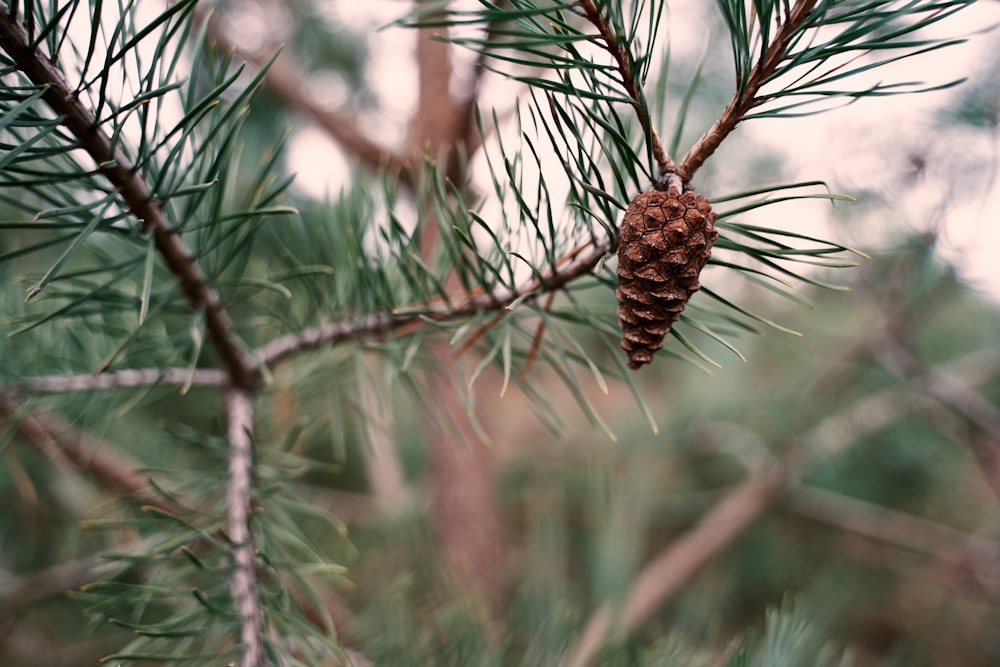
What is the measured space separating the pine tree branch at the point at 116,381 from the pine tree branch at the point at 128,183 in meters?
0.02

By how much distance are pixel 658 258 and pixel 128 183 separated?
0.49 feet

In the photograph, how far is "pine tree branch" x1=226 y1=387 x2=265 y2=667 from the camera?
0.64ft

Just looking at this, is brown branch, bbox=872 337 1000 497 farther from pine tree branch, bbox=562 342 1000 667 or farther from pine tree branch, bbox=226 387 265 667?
pine tree branch, bbox=226 387 265 667

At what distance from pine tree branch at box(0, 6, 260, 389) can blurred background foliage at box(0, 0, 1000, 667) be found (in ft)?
0.08

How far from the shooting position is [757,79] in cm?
16

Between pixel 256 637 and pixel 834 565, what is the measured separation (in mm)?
726

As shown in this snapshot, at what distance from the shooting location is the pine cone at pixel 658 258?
17 centimetres

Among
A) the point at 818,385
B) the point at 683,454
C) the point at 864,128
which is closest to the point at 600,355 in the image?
the point at 683,454

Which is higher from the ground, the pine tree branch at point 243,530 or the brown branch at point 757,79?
the brown branch at point 757,79

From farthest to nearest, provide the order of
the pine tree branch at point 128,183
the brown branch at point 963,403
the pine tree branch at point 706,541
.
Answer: the pine tree branch at point 706,541 < the brown branch at point 963,403 < the pine tree branch at point 128,183

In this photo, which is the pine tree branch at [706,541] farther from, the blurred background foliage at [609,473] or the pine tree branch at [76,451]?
the pine tree branch at [76,451]

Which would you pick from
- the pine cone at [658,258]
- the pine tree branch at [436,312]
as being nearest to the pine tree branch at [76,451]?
the pine tree branch at [436,312]

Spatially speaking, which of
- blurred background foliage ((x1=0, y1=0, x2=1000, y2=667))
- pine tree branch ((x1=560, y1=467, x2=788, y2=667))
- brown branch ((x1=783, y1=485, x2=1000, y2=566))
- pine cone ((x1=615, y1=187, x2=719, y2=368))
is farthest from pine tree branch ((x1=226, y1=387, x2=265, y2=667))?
brown branch ((x1=783, y1=485, x2=1000, y2=566))

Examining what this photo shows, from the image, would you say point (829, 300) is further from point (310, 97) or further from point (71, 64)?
point (71, 64)
